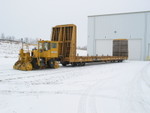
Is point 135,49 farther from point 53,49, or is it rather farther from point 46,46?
point 46,46

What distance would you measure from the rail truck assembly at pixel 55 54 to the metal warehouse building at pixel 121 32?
9.08 meters

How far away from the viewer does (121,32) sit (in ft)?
87.7

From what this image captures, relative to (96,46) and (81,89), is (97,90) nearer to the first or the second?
(81,89)

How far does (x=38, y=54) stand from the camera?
11773 mm

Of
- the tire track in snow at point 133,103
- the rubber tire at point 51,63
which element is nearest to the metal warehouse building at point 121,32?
the rubber tire at point 51,63

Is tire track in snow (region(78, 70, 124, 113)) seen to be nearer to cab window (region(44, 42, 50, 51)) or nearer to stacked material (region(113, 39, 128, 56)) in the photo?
cab window (region(44, 42, 50, 51))

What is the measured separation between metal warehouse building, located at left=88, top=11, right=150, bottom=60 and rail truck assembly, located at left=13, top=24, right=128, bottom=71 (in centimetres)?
908

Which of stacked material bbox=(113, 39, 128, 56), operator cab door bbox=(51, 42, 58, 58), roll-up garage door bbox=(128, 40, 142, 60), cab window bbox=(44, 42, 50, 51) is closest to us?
cab window bbox=(44, 42, 50, 51)

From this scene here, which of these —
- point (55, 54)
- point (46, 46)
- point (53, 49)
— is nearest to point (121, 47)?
point (55, 54)

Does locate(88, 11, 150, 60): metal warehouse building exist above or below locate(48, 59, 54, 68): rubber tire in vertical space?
above

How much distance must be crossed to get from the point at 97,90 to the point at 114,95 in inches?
32.0

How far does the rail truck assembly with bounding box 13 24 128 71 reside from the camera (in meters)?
11.6

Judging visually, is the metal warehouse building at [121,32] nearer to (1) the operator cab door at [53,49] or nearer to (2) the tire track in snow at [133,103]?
(1) the operator cab door at [53,49]

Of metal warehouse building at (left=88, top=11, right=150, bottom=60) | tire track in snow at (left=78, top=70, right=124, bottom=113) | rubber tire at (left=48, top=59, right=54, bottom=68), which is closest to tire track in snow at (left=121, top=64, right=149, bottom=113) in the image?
tire track in snow at (left=78, top=70, right=124, bottom=113)
